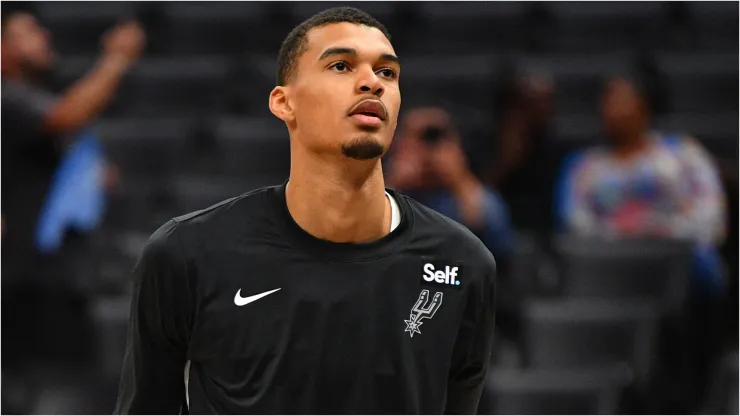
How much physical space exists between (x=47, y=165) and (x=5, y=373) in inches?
37.0

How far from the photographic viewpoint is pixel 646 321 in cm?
504

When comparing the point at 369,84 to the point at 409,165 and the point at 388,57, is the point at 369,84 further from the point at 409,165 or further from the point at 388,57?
the point at 409,165

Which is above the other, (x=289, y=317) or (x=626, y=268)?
(x=289, y=317)

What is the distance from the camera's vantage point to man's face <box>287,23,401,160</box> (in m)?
2.26

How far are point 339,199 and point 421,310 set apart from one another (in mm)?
293

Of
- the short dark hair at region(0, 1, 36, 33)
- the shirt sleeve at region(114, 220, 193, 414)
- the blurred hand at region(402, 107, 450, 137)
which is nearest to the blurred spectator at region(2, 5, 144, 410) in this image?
the short dark hair at region(0, 1, 36, 33)

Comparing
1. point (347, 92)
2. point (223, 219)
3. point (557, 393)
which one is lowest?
point (557, 393)

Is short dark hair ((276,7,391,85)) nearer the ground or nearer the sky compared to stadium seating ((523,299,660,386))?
nearer the sky

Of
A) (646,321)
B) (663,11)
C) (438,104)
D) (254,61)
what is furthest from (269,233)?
(663,11)

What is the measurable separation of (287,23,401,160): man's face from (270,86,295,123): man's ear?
0.02 metres

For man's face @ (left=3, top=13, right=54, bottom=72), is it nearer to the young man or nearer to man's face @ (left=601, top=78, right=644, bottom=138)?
man's face @ (left=601, top=78, right=644, bottom=138)

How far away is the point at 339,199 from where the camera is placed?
233 cm

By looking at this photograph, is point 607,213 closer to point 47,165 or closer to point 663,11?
point 663,11

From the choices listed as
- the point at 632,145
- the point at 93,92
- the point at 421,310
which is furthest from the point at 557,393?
→ the point at 421,310
